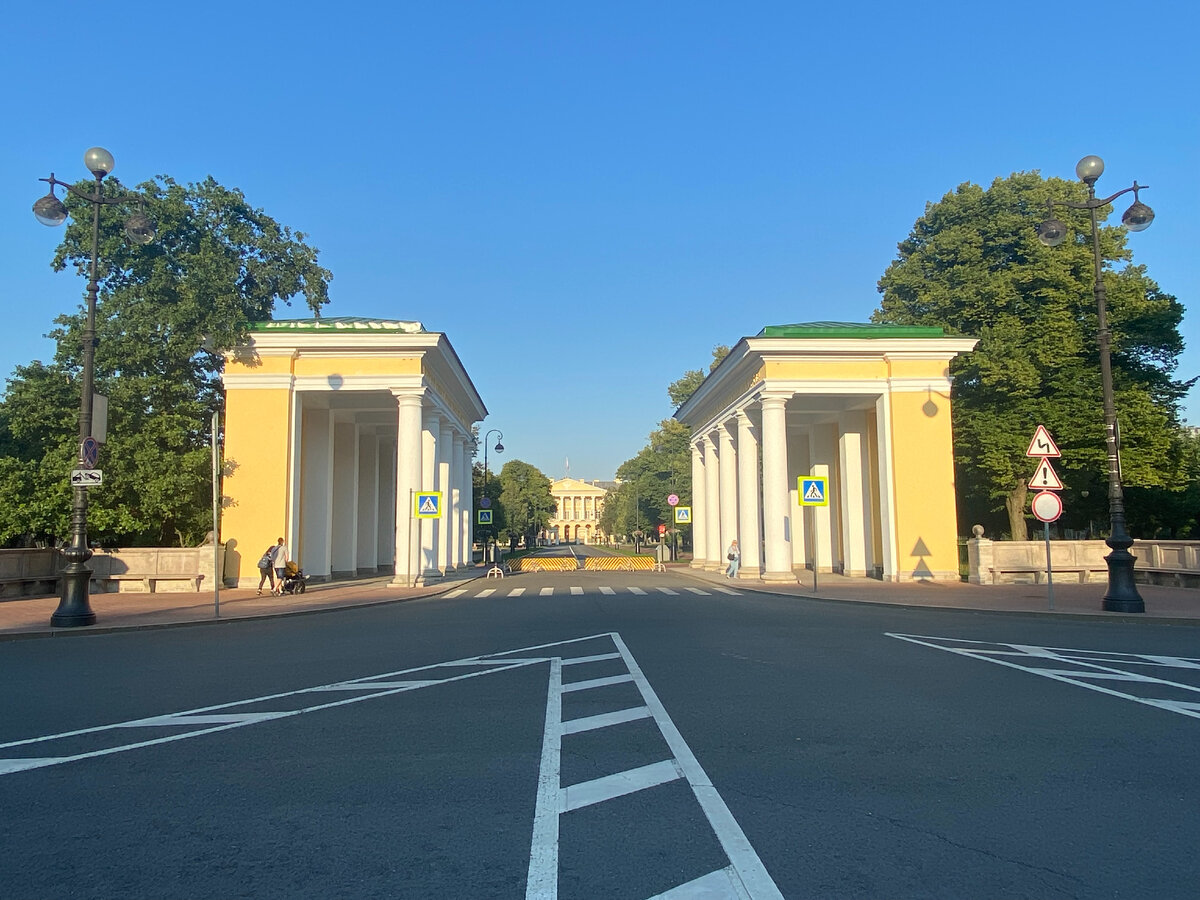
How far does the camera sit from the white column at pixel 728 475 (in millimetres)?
38750

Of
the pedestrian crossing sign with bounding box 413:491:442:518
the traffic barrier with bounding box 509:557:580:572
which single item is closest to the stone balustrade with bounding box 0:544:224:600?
the pedestrian crossing sign with bounding box 413:491:442:518

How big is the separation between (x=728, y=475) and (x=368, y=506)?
18756 mm

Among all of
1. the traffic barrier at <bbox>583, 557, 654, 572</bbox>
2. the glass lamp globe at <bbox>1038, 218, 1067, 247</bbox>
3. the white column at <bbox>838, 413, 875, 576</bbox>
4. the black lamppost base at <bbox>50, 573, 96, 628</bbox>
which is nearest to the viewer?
the black lamppost base at <bbox>50, 573, 96, 628</bbox>

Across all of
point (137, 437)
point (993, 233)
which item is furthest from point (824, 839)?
point (993, 233)

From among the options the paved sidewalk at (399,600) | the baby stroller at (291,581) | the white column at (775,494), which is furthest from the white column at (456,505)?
the white column at (775,494)

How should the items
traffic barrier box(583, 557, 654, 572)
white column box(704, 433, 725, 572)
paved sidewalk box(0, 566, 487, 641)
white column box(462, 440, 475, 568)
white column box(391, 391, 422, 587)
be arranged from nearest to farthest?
1. paved sidewalk box(0, 566, 487, 641)
2. white column box(391, 391, 422, 587)
3. white column box(704, 433, 725, 572)
4. white column box(462, 440, 475, 568)
5. traffic barrier box(583, 557, 654, 572)

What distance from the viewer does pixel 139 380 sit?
95.7 feet

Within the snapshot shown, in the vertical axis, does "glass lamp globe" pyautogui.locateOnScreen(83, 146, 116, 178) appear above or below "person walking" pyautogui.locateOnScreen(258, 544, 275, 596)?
above

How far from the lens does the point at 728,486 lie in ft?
128

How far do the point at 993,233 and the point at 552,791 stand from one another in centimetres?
3733

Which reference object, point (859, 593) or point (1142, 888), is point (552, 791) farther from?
point (859, 593)

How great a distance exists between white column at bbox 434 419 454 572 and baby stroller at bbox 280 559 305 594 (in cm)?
899

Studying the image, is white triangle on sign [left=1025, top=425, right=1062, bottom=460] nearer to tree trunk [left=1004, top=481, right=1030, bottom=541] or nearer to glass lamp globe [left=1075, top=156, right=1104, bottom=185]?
glass lamp globe [left=1075, top=156, right=1104, bottom=185]

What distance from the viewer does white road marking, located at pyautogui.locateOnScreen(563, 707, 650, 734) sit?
7.31m
